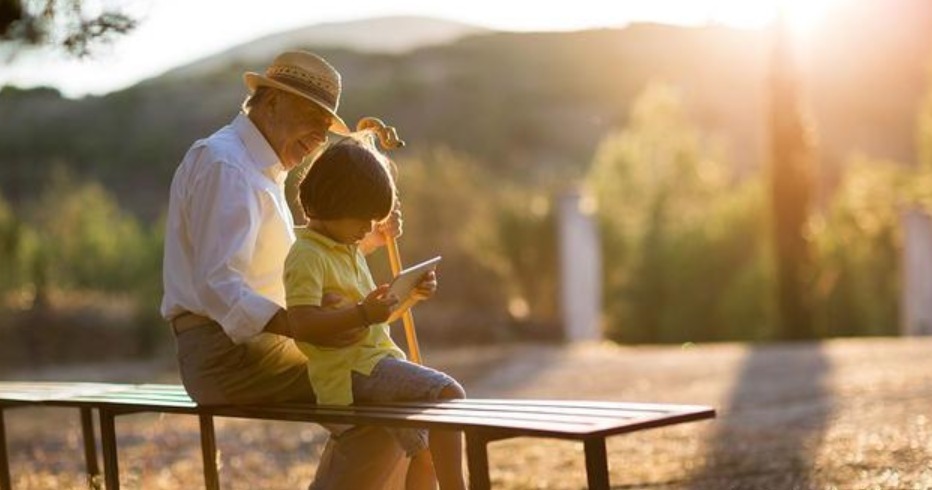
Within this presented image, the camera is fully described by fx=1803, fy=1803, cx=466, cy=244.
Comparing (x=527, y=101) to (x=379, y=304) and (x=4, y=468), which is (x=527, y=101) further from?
(x=379, y=304)

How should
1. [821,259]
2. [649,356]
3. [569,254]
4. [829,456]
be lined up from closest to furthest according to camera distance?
[829,456], [649,356], [569,254], [821,259]

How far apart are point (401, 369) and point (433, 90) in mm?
69979

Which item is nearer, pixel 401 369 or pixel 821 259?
pixel 401 369

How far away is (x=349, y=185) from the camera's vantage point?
4520 mm

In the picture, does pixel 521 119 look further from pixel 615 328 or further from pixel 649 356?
pixel 649 356

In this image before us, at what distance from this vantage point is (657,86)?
2806 centimetres

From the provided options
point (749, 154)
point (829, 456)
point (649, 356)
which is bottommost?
point (749, 154)

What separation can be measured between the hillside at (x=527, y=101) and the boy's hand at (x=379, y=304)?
5306 cm

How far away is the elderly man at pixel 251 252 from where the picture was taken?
4719mm

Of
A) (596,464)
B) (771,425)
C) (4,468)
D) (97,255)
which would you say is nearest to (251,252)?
(596,464)

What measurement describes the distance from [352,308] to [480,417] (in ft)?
1.52

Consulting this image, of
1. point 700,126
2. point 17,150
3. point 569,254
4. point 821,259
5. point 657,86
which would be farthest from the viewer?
point 700,126

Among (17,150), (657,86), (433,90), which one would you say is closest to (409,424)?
(657,86)

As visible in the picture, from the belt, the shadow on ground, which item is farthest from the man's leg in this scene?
the shadow on ground
